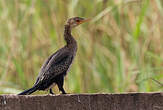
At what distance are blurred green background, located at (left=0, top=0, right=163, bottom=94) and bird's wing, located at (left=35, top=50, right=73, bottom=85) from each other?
97cm

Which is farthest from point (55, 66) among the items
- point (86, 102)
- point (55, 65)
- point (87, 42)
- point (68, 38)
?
point (87, 42)

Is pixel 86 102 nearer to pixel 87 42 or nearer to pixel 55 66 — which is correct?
pixel 55 66

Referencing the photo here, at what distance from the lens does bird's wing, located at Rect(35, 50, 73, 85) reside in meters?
2.73

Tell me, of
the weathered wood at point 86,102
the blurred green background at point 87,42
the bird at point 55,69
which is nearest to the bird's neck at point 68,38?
the bird at point 55,69

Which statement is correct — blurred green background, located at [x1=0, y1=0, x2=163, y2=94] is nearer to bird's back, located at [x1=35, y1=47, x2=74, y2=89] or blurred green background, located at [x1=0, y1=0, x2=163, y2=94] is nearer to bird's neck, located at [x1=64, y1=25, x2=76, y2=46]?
bird's neck, located at [x1=64, y1=25, x2=76, y2=46]

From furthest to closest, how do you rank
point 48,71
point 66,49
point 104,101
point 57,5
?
1. point 57,5
2. point 66,49
3. point 48,71
4. point 104,101

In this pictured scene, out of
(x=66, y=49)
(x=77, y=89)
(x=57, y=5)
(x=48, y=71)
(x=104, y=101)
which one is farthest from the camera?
(x=57, y=5)

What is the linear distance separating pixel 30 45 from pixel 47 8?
1.30ft

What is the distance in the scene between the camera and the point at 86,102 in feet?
6.39

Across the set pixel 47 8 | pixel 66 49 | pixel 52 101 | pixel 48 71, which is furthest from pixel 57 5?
pixel 52 101

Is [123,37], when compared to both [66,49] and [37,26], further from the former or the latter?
[66,49]

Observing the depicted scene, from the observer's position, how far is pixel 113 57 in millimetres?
4160

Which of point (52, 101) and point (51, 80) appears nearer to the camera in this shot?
point (52, 101)

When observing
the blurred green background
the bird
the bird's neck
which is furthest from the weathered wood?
the blurred green background
